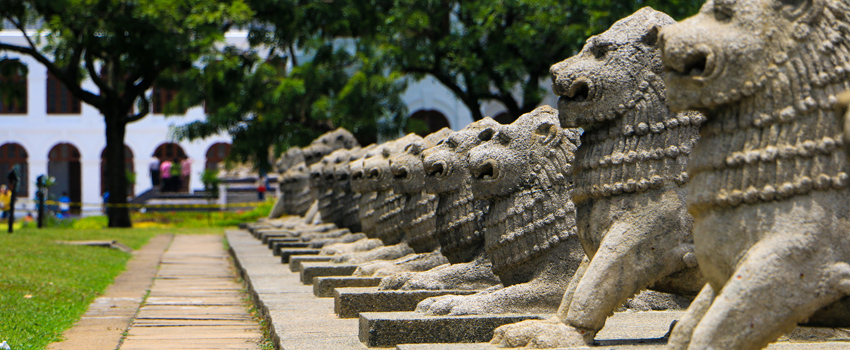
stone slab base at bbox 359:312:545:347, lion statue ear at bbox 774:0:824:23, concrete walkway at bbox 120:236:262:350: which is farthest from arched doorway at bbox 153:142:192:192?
lion statue ear at bbox 774:0:824:23

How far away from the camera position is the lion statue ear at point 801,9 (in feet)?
10.3

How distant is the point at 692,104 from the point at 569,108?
109 centimetres

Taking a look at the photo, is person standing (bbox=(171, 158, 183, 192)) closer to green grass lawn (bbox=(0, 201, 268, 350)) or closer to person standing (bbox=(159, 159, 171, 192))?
person standing (bbox=(159, 159, 171, 192))

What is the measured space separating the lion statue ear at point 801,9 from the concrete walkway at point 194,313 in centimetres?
412

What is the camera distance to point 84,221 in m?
22.3

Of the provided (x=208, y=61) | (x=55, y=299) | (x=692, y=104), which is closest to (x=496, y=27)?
(x=208, y=61)

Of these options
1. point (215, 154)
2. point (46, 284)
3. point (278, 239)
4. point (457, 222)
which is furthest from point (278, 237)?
point (215, 154)

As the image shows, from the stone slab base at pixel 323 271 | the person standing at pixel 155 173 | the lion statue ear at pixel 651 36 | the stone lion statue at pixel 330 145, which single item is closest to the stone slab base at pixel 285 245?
the stone lion statue at pixel 330 145

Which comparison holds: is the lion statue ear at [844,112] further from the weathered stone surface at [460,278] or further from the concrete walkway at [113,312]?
the concrete walkway at [113,312]

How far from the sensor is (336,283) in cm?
733

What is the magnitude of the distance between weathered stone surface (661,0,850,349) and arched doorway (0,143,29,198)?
37.2 m

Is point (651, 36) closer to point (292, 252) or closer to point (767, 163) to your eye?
point (767, 163)

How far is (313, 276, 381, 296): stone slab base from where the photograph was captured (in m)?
7.20

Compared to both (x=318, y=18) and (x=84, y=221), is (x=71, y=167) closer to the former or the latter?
(x=84, y=221)
